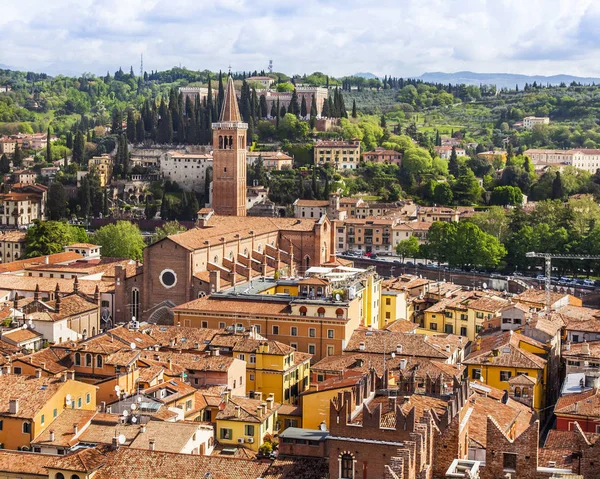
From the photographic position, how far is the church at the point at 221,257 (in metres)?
47.5

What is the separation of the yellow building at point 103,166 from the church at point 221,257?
34.6 m

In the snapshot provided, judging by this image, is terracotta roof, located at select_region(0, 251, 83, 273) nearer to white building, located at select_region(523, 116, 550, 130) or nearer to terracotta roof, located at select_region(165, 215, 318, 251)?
terracotta roof, located at select_region(165, 215, 318, 251)

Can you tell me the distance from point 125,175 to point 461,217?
34204 mm

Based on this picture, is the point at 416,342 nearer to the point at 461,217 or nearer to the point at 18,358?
the point at 18,358

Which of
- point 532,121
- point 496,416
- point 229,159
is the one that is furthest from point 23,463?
point 532,121

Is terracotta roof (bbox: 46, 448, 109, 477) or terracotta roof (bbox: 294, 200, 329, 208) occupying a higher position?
terracotta roof (bbox: 294, 200, 329, 208)

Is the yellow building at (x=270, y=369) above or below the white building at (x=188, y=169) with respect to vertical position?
below

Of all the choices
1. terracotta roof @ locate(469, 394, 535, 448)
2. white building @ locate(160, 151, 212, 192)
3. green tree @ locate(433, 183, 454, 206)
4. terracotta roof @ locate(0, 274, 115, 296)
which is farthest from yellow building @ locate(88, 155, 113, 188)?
terracotta roof @ locate(469, 394, 535, 448)

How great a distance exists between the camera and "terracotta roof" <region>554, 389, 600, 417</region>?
2675cm

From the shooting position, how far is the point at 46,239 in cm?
6912

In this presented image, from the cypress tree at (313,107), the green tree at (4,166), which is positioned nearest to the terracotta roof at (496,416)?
the cypress tree at (313,107)

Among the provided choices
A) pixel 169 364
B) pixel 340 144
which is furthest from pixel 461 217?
pixel 169 364

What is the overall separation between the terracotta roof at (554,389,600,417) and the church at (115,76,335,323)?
21004 millimetres

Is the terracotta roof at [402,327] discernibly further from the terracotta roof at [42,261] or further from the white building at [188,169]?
the white building at [188,169]
